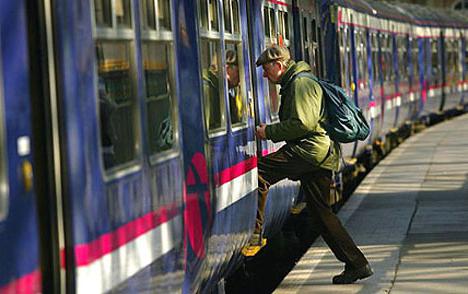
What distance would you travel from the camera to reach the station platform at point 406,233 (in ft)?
34.1

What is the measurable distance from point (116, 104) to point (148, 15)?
0.85m

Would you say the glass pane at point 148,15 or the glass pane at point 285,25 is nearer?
the glass pane at point 148,15

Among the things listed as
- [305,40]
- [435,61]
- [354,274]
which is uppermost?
[305,40]

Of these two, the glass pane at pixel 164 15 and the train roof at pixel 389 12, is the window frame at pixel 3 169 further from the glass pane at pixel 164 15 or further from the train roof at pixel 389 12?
the train roof at pixel 389 12

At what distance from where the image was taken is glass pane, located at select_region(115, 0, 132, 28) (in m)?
5.79

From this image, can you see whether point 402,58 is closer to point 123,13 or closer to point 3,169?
point 123,13

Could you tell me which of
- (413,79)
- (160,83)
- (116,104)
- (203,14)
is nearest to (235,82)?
(203,14)

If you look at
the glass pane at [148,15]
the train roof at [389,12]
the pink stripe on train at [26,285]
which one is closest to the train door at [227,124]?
the glass pane at [148,15]

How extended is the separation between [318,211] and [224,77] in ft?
5.08

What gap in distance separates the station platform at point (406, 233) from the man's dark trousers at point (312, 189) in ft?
0.97

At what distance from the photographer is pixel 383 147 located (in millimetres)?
27031

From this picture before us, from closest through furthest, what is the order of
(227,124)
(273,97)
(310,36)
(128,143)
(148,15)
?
(128,143)
(148,15)
(227,124)
(273,97)
(310,36)

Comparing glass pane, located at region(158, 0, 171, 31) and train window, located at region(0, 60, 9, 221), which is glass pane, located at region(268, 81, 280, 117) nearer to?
glass pane, located at region(158, 0, 171, 31)

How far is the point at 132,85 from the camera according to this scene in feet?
19.4
